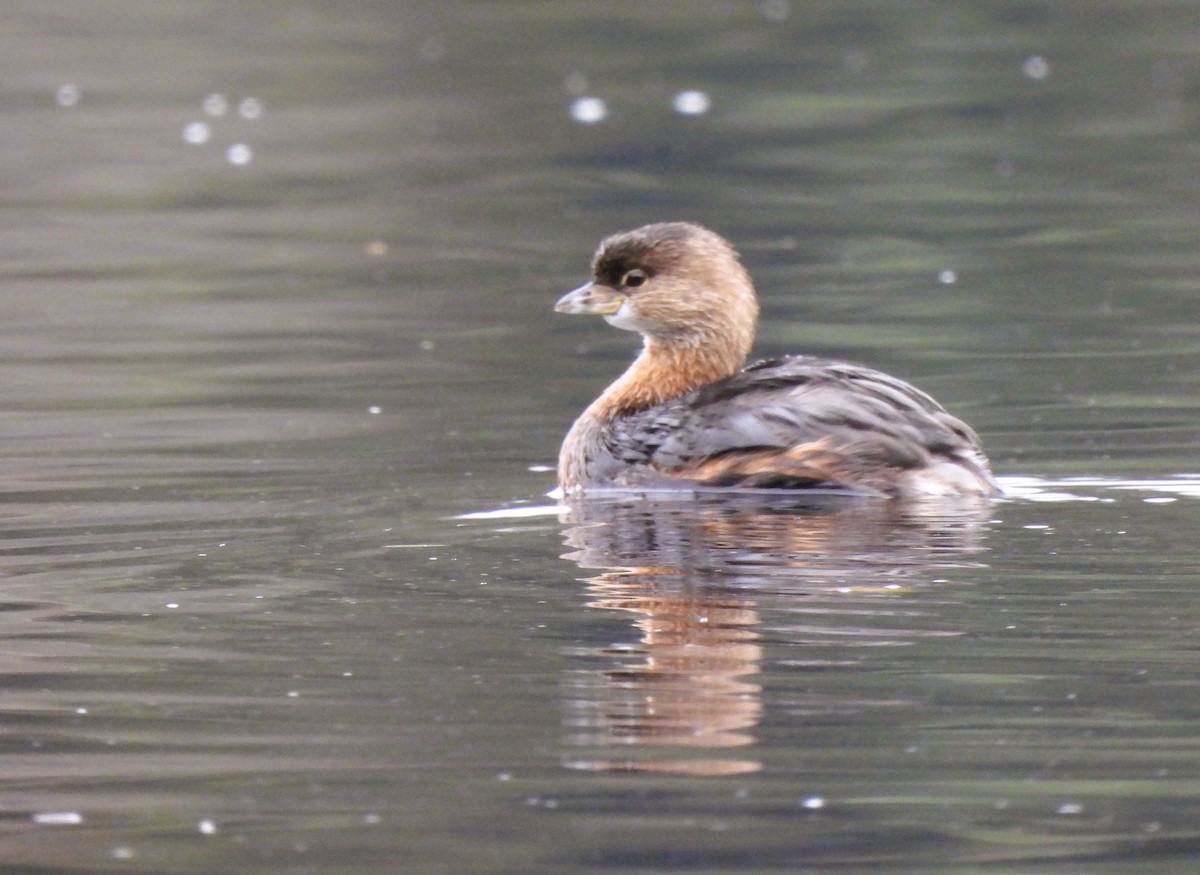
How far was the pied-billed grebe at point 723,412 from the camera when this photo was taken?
316 inches

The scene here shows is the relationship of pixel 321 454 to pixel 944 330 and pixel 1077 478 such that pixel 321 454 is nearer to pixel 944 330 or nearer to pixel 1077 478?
pixel 1077 478

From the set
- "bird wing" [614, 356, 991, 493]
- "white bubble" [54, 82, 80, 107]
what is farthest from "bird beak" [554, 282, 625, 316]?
"white bubble" [54, 82, 80, 107]

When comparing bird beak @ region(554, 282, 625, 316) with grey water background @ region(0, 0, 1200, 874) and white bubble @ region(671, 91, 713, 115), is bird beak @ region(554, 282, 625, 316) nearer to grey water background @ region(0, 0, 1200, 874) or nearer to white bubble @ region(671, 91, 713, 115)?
grey water background @ region(0, 0, 1200, 874)

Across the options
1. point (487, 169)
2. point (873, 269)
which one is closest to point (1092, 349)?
point (873, 269)

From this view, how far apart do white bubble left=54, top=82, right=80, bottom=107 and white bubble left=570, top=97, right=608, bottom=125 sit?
4.76m

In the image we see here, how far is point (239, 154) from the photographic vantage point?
63.4 ft

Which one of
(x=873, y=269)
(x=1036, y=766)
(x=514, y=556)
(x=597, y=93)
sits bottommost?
(x=1036, y=766)

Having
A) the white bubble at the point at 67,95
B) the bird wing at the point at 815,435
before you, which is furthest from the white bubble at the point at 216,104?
the bird wing at the point at 815,435

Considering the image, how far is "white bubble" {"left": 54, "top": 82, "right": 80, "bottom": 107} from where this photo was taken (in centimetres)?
2175

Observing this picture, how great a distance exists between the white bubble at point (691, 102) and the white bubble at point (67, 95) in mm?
5616

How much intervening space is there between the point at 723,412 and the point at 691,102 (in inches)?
488

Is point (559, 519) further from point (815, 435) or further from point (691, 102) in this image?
point (691, 102)

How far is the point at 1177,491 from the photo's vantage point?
25.6 ft

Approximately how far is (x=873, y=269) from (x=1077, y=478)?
537 cm
